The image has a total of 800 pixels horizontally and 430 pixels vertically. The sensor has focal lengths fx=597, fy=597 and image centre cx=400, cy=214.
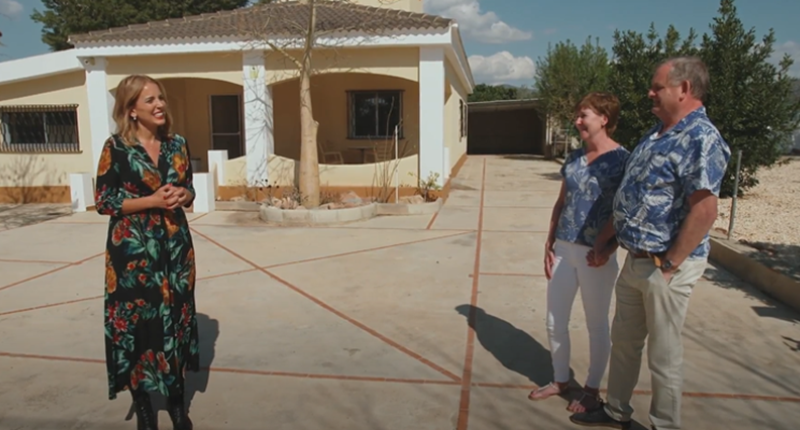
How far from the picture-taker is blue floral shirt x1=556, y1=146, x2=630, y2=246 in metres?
3.23

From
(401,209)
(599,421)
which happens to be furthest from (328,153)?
(599,421)

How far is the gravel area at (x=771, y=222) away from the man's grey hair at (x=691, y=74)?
12.3ft

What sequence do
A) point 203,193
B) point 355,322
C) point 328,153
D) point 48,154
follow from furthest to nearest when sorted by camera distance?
point 328,153 → point 48,154 → point 203,193 → point 355,322

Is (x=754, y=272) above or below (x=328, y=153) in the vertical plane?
below

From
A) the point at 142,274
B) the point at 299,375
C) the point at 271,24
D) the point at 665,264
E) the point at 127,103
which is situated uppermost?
the point at 271,24

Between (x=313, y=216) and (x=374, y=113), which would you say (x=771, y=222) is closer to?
(x=313, y=216)

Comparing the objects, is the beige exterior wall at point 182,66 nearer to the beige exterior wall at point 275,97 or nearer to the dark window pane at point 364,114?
the beige exterior wall at point 275,97

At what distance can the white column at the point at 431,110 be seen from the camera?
36.3 ft

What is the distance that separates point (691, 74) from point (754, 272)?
4.25 meters

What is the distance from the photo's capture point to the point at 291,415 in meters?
3.46

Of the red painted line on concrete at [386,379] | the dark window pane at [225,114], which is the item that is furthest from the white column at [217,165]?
the red painted line on concrete at [386,379]

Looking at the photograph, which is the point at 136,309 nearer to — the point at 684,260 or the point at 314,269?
the point at 684,260

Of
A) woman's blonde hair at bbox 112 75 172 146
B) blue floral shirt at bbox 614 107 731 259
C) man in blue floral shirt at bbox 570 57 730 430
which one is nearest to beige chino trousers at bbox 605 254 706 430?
man in blue floral shirt at bbox 570 57 730 430

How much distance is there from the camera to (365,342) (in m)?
4.59
